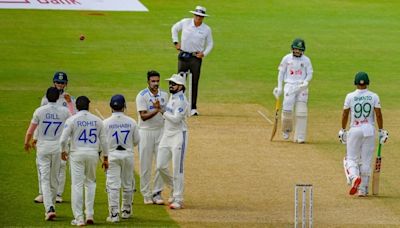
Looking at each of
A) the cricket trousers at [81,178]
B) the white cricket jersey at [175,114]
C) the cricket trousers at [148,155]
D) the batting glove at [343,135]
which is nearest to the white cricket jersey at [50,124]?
the cricket trousers at [81,178]

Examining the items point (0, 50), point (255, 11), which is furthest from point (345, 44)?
point (0, 50)

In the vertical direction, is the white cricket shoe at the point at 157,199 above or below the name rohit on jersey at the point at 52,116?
below

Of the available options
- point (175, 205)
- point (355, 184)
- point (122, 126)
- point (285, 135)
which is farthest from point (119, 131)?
point (285, 135)

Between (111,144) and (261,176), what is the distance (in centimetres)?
443

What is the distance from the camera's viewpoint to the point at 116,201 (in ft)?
61.9

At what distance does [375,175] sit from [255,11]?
28172mm

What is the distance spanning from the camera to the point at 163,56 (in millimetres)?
37844

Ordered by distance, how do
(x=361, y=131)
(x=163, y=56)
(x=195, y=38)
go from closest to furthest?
(x=361, y=131) → (x=195, y=38) → (x=163, y=56)

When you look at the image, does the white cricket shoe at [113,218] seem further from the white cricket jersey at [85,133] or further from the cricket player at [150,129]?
the cricket player at [150,129]

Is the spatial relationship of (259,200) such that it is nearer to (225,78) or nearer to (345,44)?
(225,78)

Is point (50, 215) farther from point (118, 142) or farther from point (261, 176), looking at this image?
point (261, 176)

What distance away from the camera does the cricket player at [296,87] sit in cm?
2584

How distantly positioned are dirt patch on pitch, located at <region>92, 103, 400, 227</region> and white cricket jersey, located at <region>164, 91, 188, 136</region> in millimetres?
1293

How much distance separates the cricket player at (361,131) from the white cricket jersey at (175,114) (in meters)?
3.04
